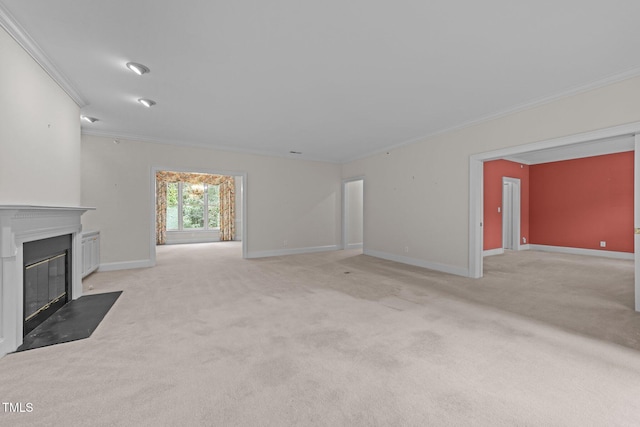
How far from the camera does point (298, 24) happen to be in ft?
7.03

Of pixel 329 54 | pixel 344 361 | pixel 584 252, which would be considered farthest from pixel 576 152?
pixel 344 361

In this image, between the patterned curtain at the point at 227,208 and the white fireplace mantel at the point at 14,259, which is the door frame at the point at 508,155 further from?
the patterned curtain at the point at 227,208

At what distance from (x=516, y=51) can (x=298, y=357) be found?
330 centimetres

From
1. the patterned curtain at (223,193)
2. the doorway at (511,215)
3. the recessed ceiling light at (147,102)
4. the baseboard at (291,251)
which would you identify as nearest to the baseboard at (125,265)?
the baseboard at (291,251)

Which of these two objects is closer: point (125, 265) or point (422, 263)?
point (125, 265)

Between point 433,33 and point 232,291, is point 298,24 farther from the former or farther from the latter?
point 232,291

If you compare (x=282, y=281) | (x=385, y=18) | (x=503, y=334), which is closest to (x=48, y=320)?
(x=282, y=281)

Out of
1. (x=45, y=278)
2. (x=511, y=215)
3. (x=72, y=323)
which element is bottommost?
(x=72, y=323)

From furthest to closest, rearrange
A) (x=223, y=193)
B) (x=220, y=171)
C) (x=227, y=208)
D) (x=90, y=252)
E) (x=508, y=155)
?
(x=223, y=193) → (x=227, y=208) → (x=220, y=171) → (x=90, y=252) → (x=508, y=155)

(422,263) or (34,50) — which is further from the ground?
(34,50)

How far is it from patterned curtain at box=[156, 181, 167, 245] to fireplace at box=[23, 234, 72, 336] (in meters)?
6.34

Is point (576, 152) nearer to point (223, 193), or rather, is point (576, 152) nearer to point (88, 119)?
point (88, 119)

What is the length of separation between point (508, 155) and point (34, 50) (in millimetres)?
5657

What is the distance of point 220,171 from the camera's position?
20.1 feet
